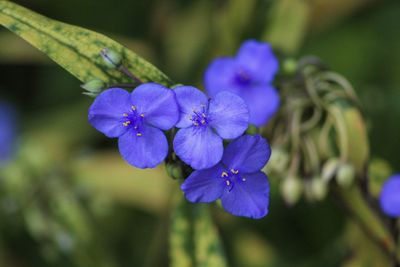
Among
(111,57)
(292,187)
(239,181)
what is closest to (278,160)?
(292,187)

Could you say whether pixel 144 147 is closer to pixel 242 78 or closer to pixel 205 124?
pixel 205 124

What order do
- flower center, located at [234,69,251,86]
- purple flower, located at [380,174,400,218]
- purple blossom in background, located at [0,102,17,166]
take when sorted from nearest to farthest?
purple flower, located at [380,174,400,218] < flower center, located at [234,69,251,86] < purple blossom in background, located at [0,102,17,166]

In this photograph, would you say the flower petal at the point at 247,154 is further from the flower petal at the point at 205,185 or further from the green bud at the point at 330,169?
the green bud at the point at 330,169

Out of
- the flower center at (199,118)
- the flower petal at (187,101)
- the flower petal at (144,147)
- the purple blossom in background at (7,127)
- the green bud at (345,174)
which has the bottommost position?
the purple blossom in background at (7,127)

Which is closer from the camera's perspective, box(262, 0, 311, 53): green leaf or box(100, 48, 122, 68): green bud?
box(100, 48, 122, 68): green bud

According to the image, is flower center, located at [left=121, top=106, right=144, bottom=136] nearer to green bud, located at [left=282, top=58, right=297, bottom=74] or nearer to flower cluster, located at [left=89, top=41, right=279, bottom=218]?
flower cluster, located at [left=89, top=41, right=279, bottom=218]

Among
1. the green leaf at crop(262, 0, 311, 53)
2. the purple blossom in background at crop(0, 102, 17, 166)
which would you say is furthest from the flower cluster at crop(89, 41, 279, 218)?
the purple blossom in background at crop(0, 102, 17, 166)

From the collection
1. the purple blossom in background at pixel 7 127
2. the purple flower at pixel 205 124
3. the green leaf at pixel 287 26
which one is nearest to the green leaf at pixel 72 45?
the purple flower at pixel 205 124
